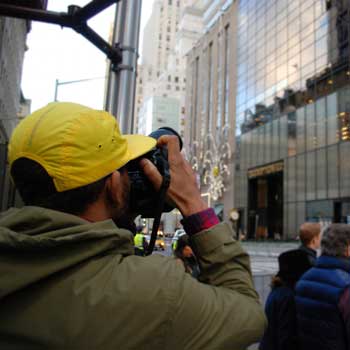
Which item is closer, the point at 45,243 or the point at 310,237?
the point at 45,243

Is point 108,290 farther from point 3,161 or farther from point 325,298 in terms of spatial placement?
point 325,298

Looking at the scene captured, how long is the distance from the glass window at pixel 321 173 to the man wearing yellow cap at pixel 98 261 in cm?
3159

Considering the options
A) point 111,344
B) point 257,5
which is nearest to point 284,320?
point 111,344

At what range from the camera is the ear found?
107cm

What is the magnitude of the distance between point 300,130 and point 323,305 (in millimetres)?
33041

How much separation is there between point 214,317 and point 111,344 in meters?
0.26

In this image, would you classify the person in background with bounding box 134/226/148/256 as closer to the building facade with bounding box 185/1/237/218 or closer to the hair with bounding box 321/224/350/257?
the hair with bounding box 321/224/350/257

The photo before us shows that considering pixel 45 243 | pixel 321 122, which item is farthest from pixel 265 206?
pixel 45 243

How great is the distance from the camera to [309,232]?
4199 mm

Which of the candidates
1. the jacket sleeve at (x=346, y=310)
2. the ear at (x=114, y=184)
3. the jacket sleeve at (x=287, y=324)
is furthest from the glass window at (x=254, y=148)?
the ear at (x=114, y=184)

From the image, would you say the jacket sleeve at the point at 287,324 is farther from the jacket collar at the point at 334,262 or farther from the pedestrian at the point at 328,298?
the jacket collar at the point at 334,262

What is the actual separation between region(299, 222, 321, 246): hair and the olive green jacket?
11.4ft

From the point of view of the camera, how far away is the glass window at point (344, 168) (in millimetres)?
28125

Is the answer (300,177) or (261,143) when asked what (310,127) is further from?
(261,143)
